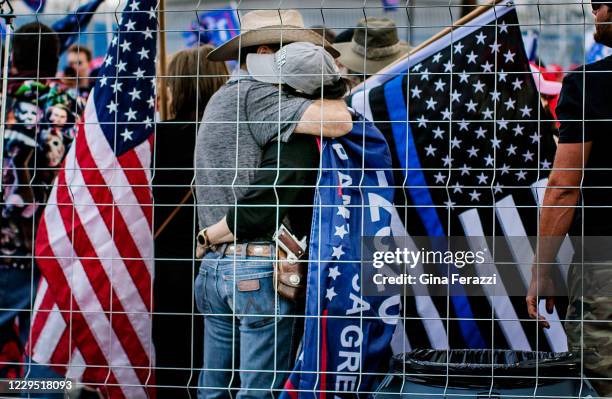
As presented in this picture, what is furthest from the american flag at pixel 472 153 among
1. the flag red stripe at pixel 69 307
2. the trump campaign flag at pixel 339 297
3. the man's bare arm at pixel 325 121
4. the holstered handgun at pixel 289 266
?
the flag red stripe at pixel 69 307

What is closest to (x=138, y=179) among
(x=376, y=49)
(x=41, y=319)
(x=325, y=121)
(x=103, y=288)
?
(x=103, y=288)

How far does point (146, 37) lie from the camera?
176 inches

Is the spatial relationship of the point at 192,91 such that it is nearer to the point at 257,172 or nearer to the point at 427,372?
the point at 257,172

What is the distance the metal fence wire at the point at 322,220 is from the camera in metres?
3.82

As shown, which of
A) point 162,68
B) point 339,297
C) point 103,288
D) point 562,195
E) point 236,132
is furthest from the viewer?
point 162,68

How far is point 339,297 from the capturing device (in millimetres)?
3963

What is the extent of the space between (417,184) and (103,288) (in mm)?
1555

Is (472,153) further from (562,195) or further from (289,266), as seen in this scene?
(289,266)

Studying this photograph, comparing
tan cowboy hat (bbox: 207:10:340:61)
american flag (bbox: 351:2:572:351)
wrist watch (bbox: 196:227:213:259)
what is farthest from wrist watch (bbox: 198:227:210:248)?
american flag (bbox: 351:2:572:351)

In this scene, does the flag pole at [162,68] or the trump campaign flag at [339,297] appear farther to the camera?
the flag pole at [162,68]

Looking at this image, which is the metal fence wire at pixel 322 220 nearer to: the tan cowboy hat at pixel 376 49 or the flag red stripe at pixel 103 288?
the flag red stripe at pixel 103 288

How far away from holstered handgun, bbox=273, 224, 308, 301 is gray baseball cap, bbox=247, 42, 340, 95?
610 millimetres

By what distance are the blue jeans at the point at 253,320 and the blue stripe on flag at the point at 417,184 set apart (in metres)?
0.88

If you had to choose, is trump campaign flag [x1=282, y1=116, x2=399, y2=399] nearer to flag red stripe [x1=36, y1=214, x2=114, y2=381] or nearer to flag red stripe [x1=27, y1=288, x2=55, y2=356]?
flag red stripe [x1=36, y1=214, x2=114, y2=381]
